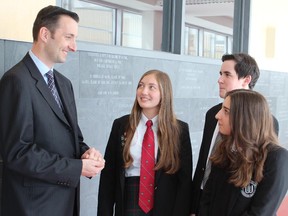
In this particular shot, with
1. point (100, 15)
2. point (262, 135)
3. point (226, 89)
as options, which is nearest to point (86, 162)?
point (262, 135)

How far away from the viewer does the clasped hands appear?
6.03 ft

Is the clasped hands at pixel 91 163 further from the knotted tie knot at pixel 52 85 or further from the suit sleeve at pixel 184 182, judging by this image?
the suit sleeve at pixel 184 182

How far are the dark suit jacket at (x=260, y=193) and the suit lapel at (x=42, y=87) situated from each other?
0.84 meters

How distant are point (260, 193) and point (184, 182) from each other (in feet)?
1.65

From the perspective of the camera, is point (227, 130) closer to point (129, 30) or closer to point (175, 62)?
point (175, 62)

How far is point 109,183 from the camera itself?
2156mm

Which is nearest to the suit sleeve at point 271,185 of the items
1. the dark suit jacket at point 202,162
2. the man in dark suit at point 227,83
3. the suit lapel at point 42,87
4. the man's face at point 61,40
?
the dark suit jacket at point 202,162

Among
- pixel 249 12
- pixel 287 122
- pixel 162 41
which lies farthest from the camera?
pixel 287 122

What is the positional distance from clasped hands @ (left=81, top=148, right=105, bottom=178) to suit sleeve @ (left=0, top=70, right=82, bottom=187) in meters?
0.14

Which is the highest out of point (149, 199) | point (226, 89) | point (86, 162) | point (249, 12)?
point (249, 12)

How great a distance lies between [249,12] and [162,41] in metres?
1.83

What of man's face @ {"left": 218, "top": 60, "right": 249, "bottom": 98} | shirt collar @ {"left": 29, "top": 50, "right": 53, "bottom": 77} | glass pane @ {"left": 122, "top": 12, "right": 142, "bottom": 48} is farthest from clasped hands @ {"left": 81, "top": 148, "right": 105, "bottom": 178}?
glass pane @ {"left": 122, "top": 12, "right": 142, "bottom": 48}

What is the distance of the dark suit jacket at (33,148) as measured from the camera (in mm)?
1669

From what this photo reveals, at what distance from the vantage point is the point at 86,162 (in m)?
1.84
